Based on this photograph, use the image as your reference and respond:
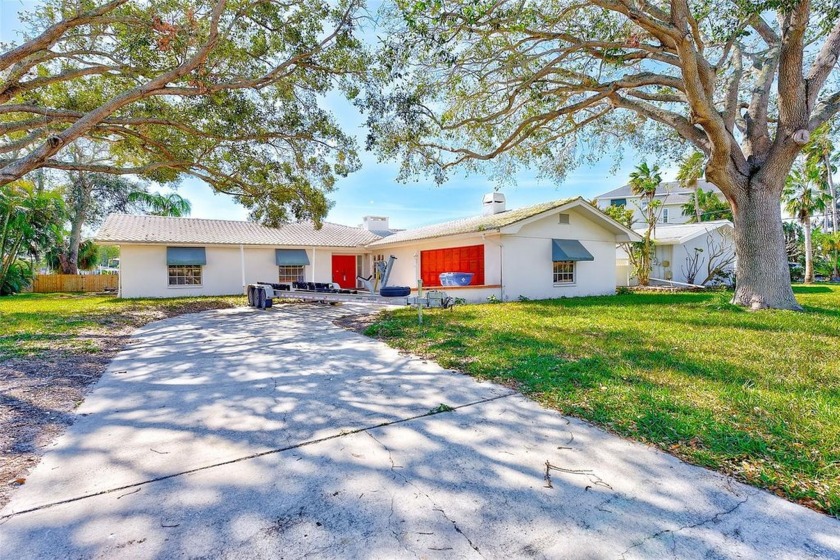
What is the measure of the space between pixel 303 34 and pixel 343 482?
1034 cm

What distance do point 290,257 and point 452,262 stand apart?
30.0ft

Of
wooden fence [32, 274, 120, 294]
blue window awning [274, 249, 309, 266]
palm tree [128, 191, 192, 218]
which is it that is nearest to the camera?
blue window awning [274, 249, 309, 266]

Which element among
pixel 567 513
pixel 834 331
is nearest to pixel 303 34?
pixel 567 513

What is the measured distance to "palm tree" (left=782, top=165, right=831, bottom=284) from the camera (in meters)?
21.5

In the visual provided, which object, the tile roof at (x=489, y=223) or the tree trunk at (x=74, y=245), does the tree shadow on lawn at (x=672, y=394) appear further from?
the tree trunk at (x=74, y=245)

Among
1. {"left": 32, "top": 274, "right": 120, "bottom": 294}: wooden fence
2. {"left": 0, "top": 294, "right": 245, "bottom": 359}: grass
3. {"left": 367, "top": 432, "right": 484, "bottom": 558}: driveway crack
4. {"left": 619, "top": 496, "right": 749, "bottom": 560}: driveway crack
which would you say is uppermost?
{"left": 32, "top": 274, "right": 120, "bottom": 294}: wooden fence

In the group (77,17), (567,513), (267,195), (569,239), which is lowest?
(567,513)

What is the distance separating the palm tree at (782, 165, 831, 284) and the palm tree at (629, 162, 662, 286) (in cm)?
865

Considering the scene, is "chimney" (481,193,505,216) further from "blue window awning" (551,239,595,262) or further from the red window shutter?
"blue window awning" (551,239,595,262)

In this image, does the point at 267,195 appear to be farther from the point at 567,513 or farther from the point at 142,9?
the point at 567,513

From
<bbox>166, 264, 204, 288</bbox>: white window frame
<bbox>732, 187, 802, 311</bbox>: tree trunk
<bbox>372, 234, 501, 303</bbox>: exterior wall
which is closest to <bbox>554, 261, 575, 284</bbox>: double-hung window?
<bbox>372, 234, 501, 303</bbox>: exterior wall

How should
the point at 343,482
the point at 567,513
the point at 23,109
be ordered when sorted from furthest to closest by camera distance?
the point at 23,109 < the point at 343,482 < the point at 567,513

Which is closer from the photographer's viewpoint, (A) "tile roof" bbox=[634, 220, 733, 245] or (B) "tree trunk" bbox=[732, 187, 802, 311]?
(B) "tree trunk" bbox=[732, 187, 802, 311]

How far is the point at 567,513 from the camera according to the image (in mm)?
2352
